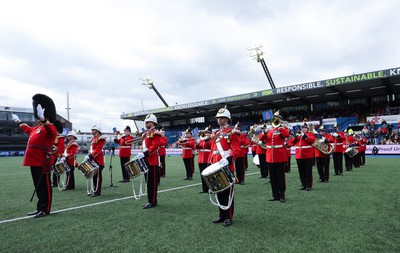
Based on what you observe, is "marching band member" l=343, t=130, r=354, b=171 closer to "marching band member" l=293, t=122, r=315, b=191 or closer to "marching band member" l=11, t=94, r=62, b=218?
"marching band member" l=293, t=122, r=315, b=191

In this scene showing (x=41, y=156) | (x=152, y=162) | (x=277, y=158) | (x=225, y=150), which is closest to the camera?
(x=225, y=150)

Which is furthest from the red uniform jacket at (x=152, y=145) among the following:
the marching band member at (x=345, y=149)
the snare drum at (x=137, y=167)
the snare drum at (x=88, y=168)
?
the marching band member at (x=345, y=149)

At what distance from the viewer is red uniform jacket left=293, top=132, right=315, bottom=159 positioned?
8.33m

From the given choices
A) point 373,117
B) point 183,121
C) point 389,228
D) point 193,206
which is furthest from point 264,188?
point 183,121

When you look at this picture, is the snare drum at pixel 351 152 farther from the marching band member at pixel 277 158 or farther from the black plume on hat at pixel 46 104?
the black plume on hat at pixel 46 104

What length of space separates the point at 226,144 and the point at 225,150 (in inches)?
4.2

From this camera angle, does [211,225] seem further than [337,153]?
No

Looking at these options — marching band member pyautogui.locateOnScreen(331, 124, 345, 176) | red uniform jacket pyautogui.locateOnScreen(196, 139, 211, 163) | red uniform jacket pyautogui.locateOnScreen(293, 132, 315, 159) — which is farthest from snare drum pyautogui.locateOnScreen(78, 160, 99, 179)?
marching band member pyautogui.locateOnScreen(331, 124, 345, 176)

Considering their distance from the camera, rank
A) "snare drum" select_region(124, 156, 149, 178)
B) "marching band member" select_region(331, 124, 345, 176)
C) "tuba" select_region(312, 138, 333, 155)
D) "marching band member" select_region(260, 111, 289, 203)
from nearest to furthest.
A: "snare drum" select_region(124, 156, 149, 178) → "marching band member" select_region(260, 111, 289, 203) → "tuba" select_region(312, 138, 333, 155) → "marching band member" select_region(331, 124, 345, 176)

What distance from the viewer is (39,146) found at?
18.4 ft

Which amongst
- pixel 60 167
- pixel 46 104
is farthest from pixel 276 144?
pixel 60 167

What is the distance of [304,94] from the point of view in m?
31.1

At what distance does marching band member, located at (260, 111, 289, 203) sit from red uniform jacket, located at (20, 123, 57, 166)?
4666mm

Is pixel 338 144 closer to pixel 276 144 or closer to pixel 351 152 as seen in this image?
pixel 351 152
